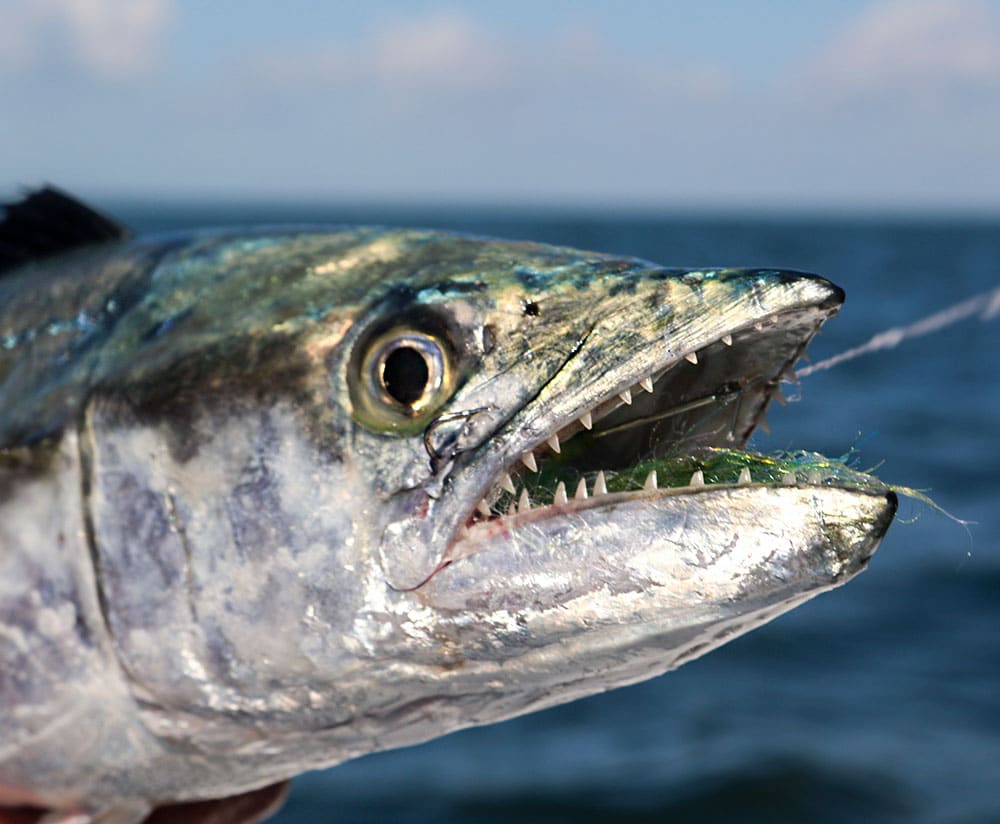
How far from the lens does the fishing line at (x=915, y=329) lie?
2.53 metres

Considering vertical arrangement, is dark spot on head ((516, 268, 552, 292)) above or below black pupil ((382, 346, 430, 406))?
above

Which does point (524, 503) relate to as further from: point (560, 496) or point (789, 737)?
point (789, 737)

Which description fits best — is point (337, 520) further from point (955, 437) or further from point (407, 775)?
point (955, 437)

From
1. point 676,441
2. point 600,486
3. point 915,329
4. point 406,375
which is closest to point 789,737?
point 915,329

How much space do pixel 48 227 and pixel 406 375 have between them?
5.16 ft

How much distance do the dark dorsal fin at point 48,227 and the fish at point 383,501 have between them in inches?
→ 23.0

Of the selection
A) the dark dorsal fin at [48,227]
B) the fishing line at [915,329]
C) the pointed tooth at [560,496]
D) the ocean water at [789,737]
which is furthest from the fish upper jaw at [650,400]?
the ocean water at [789,737]

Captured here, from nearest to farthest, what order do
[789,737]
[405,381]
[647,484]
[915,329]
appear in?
[647,484], [405,381], [915,329], [789,737]

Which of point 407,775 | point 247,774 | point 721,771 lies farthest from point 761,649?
point 247,774

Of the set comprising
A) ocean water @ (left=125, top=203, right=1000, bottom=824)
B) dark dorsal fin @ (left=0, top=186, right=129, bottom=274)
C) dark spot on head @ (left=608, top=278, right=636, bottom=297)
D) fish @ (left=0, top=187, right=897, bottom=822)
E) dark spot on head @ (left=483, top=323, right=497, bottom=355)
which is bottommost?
ocean water @ (left=125, top=203, right=1000, bottom=824)

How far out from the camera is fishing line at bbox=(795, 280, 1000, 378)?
253 cm

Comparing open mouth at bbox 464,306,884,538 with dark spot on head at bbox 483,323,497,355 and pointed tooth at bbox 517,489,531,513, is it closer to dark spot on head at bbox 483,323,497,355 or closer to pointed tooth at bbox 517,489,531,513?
pointed tooth at bbox 517,489,531,513

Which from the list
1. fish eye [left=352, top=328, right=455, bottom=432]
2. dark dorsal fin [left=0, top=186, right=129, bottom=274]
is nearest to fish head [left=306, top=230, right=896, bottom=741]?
fish eye [left=352, top=328, right=455, bottom=432]

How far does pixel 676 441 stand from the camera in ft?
8.20
